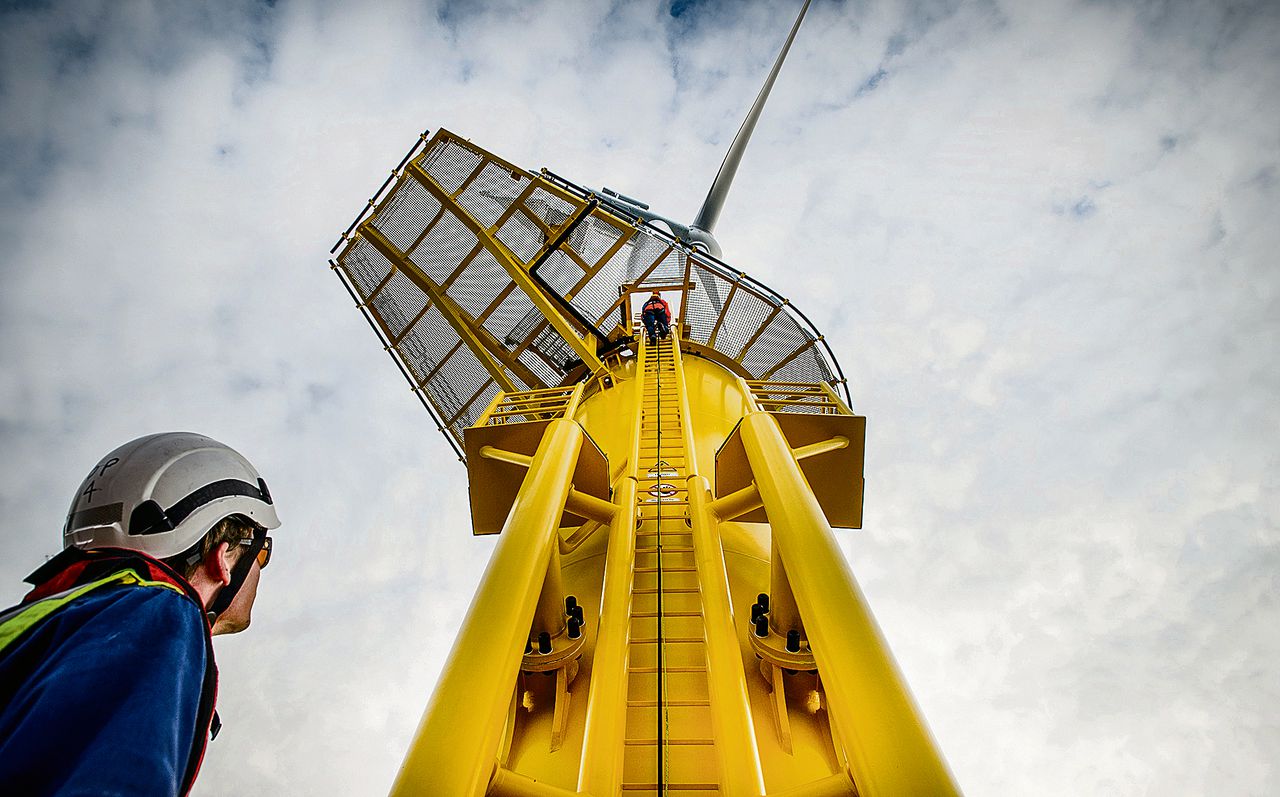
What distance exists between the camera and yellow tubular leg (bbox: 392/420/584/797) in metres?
2.60

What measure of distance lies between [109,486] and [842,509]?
628cm

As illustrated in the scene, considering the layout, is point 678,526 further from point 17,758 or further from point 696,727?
point 17,758

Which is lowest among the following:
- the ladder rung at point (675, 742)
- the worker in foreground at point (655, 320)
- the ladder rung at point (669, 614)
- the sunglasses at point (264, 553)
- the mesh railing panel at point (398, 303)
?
the ladder rung at point (675, 742)

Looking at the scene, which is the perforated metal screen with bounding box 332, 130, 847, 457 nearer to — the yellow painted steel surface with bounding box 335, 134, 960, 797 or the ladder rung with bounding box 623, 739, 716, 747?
the yellow painted steel surface with bounding box 335, 134, 960, 797

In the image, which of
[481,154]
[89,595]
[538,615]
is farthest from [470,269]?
[89,595]

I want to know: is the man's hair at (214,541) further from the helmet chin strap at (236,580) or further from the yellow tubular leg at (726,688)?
the yellow tubular leg at (726,688)

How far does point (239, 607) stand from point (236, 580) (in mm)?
134

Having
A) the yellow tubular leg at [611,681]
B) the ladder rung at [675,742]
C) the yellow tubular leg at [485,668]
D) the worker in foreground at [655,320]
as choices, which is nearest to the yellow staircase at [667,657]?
the ladder rung at [675,742]

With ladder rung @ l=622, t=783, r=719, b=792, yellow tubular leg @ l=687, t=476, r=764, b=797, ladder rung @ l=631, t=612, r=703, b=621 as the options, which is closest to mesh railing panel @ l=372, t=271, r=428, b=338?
ladder rung @ l=631, t=612, r=703, b=621

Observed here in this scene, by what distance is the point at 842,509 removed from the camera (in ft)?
24.3

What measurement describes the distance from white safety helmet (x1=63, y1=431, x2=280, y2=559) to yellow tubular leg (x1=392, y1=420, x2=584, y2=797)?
3.71 feet

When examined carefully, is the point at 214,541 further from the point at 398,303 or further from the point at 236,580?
the point at 398,303

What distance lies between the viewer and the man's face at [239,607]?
306 centimetres

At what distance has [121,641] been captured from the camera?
1835 mm
